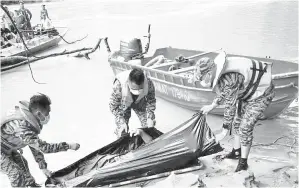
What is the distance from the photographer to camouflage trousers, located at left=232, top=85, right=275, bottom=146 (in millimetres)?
4098

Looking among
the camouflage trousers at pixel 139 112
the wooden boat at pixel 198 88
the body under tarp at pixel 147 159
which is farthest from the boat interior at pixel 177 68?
the body under tarp at pixel 147 159

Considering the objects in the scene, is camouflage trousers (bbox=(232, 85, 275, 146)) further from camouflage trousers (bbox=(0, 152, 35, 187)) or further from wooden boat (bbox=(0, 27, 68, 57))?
wooden boat (bbox=(0, 27, 68, 57))

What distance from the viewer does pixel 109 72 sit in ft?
38.4

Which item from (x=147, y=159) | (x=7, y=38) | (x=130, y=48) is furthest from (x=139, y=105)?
(x=7, y=38)

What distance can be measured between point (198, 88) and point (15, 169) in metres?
3.80

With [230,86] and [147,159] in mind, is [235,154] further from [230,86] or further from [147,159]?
[147,159]

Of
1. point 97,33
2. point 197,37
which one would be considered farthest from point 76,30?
point 197,37

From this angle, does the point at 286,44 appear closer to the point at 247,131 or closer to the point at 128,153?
the point at 247,131

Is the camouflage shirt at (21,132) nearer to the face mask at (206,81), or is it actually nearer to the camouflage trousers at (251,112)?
the face mask at (206,81)

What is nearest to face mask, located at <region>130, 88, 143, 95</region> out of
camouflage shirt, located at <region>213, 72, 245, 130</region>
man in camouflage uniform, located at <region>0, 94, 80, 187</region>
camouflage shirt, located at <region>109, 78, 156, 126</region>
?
camouflage shirt, located at <region>109, 78, 156, 126</region>

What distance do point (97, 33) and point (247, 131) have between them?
18366mm

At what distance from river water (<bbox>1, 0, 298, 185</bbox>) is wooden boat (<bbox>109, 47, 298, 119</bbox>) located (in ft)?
1.06

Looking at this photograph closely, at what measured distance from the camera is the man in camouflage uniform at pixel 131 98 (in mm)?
4293

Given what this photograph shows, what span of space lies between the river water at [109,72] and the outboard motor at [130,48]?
1244 mm
